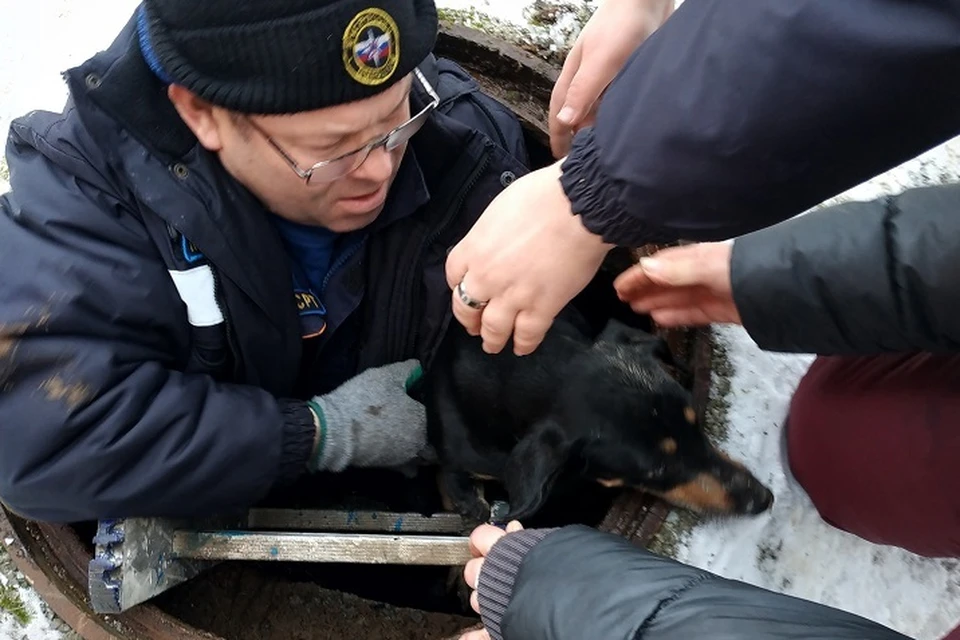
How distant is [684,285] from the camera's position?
1.53m

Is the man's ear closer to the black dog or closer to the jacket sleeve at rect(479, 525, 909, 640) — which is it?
the black dog

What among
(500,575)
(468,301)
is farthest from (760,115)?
(500,575)

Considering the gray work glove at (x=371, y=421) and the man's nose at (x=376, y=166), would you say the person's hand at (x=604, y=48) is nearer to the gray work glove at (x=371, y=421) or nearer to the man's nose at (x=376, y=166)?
the man's nose at (x=376, y=166)

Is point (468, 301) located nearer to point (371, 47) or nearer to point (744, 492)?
point (371, 47)

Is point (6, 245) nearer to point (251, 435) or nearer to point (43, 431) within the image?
point (43, 431)

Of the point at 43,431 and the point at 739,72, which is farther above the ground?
the point at 739,72

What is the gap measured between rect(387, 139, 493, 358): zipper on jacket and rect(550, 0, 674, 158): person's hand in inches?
8.7

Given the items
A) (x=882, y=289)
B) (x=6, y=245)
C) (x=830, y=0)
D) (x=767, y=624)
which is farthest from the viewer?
(x=6, y=245)

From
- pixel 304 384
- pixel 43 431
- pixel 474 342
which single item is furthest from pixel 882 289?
pixel 43 431

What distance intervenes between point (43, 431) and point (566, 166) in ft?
3.54

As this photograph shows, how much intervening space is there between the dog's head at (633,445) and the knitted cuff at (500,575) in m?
0.22

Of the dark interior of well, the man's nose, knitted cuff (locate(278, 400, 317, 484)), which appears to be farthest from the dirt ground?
the man's nose

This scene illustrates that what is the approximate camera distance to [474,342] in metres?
1.86

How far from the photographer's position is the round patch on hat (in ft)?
3.89
